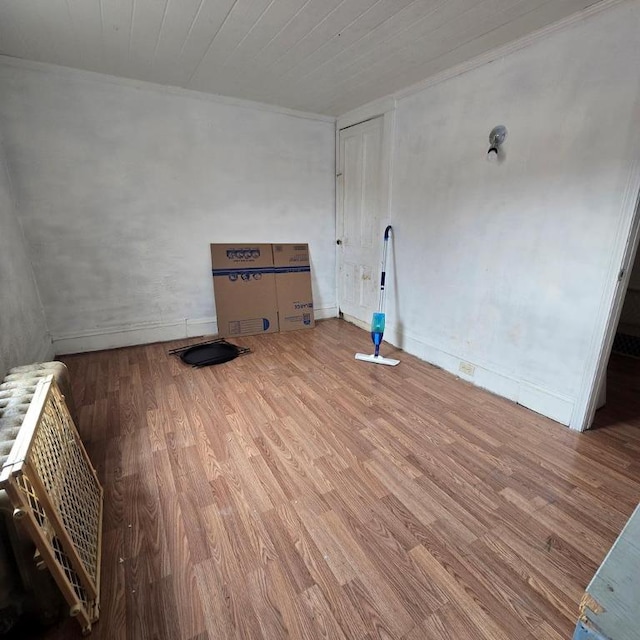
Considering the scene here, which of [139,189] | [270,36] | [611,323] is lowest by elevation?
[611,323]

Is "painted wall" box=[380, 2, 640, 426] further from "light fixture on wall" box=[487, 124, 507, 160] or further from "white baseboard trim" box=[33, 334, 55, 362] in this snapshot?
"white baseboard trim" box=[33, 334, 55, 362]

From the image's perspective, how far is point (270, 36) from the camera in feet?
6.82

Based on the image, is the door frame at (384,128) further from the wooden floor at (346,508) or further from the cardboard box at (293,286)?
the wooden floor at (346,508)

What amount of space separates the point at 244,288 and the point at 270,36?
2.17m

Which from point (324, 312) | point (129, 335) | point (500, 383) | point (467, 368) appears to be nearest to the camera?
point (500, 383)

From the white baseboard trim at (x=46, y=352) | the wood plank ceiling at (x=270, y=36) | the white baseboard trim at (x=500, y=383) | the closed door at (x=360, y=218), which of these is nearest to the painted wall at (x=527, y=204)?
the white baseboard trim at (x=500, y=383)

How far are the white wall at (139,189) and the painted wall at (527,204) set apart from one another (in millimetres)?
1396

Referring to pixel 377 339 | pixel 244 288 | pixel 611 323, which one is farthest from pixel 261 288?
pixel 611 323

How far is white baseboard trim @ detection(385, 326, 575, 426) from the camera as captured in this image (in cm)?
214

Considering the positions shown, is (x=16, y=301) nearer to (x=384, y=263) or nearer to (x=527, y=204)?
(x=384, y=263)

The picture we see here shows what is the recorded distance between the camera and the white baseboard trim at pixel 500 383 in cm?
214

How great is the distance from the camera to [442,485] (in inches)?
64.6

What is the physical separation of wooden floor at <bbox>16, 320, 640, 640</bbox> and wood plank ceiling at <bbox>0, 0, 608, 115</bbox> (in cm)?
234

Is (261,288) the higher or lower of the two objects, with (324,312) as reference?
higher
